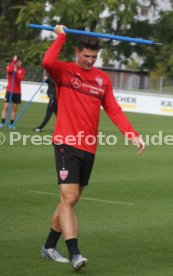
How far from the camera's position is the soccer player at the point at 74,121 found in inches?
319

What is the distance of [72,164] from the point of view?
26.9ft

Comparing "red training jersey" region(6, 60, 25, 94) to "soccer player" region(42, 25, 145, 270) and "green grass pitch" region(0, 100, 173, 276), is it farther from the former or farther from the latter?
"soccer player" region(42, 25, 145, 270)

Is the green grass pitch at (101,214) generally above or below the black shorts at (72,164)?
below

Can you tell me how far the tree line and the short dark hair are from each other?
169 feet

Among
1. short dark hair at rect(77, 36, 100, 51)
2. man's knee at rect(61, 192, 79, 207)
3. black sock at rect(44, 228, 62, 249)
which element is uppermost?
short dark hair at rect(77, 36, 100, 51)

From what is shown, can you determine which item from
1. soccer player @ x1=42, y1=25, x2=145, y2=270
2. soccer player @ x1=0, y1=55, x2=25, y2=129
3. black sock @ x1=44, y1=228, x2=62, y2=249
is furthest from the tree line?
soccer player @ x1=42, y1=25, x2=145, y2=270

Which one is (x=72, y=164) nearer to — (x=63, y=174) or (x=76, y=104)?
(x=63, y=174)

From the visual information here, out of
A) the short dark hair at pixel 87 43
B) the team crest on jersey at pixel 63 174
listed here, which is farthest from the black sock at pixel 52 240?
the short dark hair at pixel 87 43

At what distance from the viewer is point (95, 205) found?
39.7ft

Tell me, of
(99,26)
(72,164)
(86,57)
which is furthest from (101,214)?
(99,26)

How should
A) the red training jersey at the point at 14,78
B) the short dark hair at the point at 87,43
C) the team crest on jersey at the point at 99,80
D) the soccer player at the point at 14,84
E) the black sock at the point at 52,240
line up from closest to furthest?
the short dark hair at the point at 87,43
the team crest on jersey at the point at 99,80
the black sock at the point at 52,240
the soccer player at the point at 14,84
the red training jersey at the point at 14,78

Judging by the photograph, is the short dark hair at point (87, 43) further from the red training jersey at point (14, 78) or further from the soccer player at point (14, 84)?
the red training jersey at point (14, 78)

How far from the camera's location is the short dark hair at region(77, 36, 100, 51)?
8086 millimetres

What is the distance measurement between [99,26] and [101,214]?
52.1 meters
